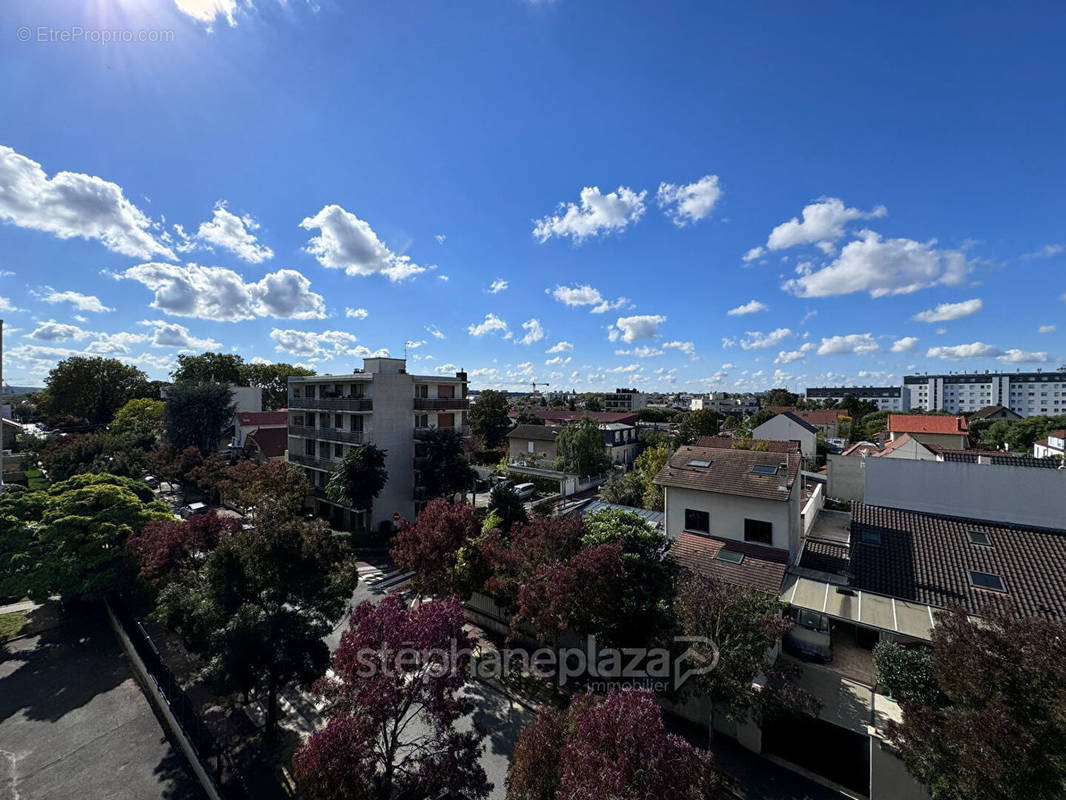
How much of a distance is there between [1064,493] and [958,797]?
18009mm

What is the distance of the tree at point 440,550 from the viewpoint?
14656 mm

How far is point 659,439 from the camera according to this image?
174 ft

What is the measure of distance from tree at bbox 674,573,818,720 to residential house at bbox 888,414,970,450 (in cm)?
4493

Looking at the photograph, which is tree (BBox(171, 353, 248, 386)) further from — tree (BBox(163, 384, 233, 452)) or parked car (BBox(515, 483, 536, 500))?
parked car (BBox(515, 483, 536, 500))

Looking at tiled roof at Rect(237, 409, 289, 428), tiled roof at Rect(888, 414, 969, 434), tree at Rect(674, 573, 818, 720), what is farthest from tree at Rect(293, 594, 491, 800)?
tiled roof at Rect(888, 414, 969, 434)

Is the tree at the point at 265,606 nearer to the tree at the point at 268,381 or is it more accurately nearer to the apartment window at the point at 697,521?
the apartment window at the point at 697,521

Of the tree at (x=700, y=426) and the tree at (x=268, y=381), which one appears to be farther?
the tree at (x=268, y=381)

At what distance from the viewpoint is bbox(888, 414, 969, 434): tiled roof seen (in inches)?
1844

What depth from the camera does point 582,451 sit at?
A: 3934cm

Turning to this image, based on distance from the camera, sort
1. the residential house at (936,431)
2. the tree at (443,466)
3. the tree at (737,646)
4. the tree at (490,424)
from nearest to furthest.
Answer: the tree at (737,646), the tree at (443,466), the residential house at (936,431), the tree at (490,424)

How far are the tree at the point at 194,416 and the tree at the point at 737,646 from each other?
44259mm

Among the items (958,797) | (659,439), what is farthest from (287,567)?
(659,439)

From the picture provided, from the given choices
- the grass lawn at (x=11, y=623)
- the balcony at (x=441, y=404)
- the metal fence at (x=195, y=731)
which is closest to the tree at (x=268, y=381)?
the balcony at (x=441, y=404)

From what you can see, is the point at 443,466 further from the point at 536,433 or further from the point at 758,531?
the point at 536,433
